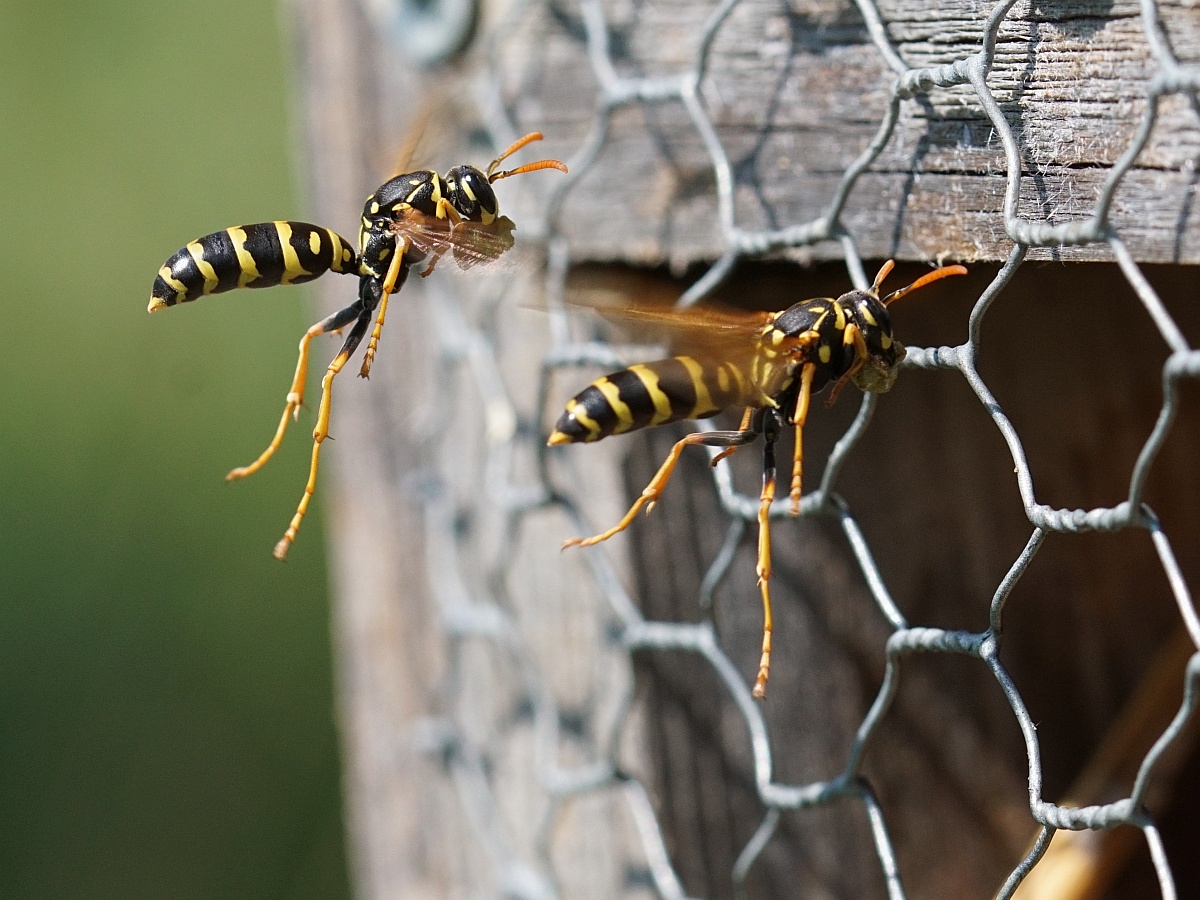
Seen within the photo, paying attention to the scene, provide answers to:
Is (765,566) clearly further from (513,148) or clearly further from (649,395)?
(513,148)

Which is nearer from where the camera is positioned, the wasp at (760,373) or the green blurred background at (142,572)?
the wasp at (760,373)

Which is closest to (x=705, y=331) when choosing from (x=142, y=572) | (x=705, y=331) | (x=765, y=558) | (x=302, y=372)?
(x=705, y=331)

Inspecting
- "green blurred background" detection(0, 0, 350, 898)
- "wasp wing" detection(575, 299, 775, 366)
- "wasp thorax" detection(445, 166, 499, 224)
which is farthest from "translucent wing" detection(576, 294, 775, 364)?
"green blurred background" detection(0, 0, 350, 898)

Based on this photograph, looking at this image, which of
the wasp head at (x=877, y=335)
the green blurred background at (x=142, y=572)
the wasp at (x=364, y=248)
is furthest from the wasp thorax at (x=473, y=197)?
the green blurred background at (x=142, y=572)

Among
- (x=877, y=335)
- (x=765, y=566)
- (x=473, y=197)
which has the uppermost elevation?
(x=473, y=197)

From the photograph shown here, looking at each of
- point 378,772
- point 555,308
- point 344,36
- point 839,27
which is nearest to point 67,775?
point 378,772

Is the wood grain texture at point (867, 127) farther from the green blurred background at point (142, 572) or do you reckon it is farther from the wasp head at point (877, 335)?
the green blurred background at point (142, 572)

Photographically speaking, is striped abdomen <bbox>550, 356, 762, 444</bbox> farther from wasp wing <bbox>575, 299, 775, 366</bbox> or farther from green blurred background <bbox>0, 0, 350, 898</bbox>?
green blurred background <bbox>0, 0, 350, 898</bbox>
